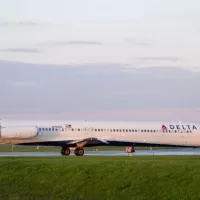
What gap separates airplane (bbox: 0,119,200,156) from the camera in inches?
2281

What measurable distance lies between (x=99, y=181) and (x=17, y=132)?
26717mm

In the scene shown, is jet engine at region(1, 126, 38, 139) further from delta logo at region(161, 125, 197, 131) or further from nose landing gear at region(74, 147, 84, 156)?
delta logo at region(161, 125, 197, 131)

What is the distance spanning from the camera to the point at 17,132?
5753cm

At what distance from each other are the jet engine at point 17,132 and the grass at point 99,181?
2330 cm

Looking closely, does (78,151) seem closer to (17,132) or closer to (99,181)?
(17,132)

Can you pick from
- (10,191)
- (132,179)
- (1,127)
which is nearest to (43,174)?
(10,191)

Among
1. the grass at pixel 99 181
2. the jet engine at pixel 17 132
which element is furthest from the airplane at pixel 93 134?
the grass at pixel 99 181

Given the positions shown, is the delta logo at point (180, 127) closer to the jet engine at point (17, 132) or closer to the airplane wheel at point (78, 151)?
the airplane wheel at point (78, 151)

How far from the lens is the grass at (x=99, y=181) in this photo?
3050 cm

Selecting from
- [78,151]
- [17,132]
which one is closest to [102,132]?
[78,151]

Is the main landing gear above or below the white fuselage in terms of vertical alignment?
below

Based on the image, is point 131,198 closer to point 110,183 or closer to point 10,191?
point 110,183

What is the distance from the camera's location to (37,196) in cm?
3044

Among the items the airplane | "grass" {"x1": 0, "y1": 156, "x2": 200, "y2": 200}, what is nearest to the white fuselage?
the airplane
